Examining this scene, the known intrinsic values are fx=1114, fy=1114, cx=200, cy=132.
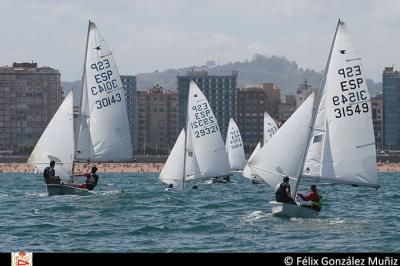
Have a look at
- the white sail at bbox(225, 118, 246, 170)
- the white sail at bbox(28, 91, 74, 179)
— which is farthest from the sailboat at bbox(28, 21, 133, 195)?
the white sail at bbox(225, 118, 246, 170)

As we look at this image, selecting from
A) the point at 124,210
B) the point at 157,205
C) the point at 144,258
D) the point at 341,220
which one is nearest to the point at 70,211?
the point at 124,210

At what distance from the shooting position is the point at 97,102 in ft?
169

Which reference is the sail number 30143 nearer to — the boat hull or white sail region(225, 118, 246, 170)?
the boat hull

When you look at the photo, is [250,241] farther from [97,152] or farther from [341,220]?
[97,152]

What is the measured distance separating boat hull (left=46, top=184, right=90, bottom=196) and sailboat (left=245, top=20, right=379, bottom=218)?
43.2ft

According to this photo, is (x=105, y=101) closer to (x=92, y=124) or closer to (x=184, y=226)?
(x=92, y=124)

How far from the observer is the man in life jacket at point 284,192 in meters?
36.3

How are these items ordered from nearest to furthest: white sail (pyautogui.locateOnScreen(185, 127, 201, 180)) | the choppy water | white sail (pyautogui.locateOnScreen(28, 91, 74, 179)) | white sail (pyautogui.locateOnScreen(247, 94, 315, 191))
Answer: the choppy water, white sail (pyautogui.locateOnScreen(247, 94, 315, 191)), white sail (pyautogui.locateOnScreen(28, 91, 74, 179)), white sail (pyautogui.locateOnScreen(185, 127, 201, 180))

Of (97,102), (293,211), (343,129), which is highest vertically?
(97,102)

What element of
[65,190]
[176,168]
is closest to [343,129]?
[65,190]

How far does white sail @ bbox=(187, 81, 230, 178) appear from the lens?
209 ft

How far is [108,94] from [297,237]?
2245cm

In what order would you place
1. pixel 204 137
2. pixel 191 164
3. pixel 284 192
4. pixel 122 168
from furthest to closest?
pixel 122 168 < pixel 204 137 < pixel 191 164 < pixel 284 192

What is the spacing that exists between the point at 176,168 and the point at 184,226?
26.2 meters
